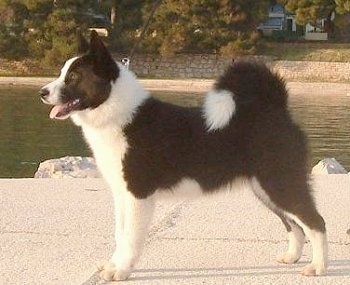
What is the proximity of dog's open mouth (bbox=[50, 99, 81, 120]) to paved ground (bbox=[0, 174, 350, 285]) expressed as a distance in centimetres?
79

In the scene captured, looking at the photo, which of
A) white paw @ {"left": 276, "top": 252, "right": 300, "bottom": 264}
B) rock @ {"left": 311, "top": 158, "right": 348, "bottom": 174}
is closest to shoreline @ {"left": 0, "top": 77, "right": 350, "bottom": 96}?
rock @ {"left": 311, "top": 158, "right": 348, "bottom": 174}

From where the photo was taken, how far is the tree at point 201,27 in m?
35.6

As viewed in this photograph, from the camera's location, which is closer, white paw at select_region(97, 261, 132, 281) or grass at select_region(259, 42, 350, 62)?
white paw at select_region(97, 261, 132, 281)

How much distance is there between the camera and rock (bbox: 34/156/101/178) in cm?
839

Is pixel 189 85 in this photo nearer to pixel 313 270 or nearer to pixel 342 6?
pixel 342 6

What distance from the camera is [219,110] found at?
3.98m

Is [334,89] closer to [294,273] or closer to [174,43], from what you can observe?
[174,43]

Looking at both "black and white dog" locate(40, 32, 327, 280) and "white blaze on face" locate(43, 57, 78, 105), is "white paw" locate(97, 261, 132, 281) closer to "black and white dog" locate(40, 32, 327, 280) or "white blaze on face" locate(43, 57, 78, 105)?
"black and white dog" locate(40, 32, 327, 280)

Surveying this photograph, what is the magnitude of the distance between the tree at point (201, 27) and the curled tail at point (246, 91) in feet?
103

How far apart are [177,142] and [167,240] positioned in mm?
985

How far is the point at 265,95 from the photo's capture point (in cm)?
414

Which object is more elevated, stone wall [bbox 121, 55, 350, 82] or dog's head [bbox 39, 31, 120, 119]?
dog's head [bbox 39, 31, 120, 119]

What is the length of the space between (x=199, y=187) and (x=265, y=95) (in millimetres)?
575

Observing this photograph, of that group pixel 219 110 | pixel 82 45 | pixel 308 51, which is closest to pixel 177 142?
pixel 219 110
